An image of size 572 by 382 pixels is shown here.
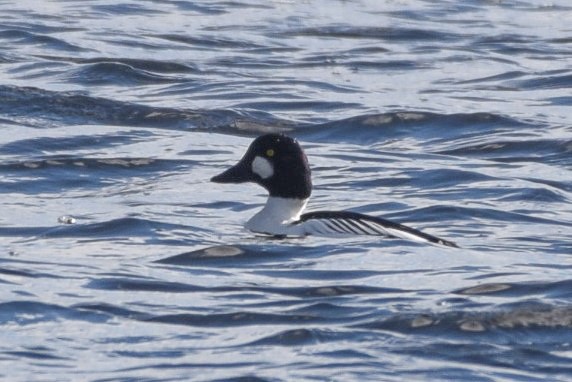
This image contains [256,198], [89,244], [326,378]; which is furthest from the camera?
[256,198]

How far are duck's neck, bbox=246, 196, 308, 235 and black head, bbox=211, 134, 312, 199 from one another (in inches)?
1.7

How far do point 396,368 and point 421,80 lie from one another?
453 inches

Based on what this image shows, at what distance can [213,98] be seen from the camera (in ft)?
59.1

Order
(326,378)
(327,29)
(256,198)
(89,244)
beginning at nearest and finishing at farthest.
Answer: (326,378) < (89,244) < (256,198) < (327,29)

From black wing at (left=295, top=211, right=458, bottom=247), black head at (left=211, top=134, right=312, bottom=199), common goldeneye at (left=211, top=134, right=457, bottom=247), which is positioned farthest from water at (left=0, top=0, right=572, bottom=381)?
black head at (left=211, top=134, right=312, bottom=199)

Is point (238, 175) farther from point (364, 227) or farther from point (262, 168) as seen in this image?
point (364, 227)

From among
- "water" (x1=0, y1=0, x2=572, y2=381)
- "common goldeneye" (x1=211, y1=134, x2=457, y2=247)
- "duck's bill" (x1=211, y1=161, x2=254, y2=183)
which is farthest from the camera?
"duck's bill" (x1=211, y1=161, x2=254, y2=183)

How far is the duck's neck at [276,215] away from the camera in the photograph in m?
12.0

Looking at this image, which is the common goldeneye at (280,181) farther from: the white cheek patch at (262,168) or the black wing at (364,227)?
the black wing at (364,227)

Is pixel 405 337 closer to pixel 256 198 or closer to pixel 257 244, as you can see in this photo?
pixel 257 244

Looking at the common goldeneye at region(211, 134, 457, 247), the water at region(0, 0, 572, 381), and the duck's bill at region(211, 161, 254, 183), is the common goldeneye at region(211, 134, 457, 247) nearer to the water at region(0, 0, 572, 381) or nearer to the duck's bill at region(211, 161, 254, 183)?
the duck's bill at region(211, 161, 254, 183)

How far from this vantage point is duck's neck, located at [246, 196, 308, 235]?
1201 cm

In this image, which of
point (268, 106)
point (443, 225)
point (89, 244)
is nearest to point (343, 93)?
point (268, 106)

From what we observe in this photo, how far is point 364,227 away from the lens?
1133 cm
